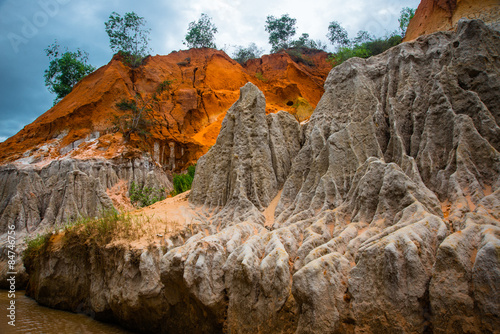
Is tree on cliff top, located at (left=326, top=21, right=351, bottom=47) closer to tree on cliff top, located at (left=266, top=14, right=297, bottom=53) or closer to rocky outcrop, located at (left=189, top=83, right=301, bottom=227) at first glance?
tree on cliff top, located at (left=266, top=14, right=297, bottom=53)

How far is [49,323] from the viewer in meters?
6.82

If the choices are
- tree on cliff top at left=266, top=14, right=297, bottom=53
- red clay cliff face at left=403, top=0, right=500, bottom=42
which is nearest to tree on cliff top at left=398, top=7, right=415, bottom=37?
red clay cliff face at left=403, top=0, right=500, bottom=42

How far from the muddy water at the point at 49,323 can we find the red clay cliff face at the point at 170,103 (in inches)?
530

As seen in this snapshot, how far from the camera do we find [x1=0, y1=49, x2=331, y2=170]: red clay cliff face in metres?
22.2

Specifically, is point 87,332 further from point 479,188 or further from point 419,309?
point 479,188

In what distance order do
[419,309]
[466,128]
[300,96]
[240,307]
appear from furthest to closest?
[300,96]
[466,128]
[240,307]
[419,309]

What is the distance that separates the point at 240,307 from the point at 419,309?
8.53ft

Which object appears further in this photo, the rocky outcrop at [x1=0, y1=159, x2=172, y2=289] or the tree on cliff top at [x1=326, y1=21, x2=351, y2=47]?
the tree on cliff top at [x1=326, y1=21, x2=351, y2=47]

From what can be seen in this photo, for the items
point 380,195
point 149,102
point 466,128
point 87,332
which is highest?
point 149,102

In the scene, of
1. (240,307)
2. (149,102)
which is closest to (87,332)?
(240,307)

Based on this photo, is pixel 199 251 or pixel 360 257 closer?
pixel 360 257

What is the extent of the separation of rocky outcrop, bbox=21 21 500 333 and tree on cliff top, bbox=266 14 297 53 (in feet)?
109

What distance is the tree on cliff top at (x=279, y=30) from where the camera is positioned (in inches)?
1548

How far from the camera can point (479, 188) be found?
474 centimetres
